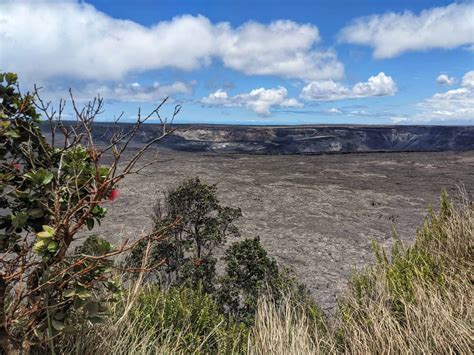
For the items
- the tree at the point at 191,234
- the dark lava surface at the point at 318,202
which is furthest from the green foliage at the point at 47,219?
the tree at the point at 191,234

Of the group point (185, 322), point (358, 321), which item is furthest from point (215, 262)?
point (358, 321)

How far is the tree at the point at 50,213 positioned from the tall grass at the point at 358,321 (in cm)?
36

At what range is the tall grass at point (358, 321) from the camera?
3344mm

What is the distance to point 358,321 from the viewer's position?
416cm

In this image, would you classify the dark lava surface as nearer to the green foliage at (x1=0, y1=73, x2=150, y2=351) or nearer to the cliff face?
the green foliage at (x1=0, y1=73, x2=150, y2=351)

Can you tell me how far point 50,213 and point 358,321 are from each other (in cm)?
300

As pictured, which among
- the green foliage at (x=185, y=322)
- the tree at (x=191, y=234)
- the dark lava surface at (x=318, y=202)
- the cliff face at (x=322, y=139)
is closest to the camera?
the green foliage at (x=185, y=322)

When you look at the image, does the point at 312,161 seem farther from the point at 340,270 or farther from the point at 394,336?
the point at 394,336

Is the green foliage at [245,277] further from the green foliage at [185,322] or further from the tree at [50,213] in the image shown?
the tree at [50,213]

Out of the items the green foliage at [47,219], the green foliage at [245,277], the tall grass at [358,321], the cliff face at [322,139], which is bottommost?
the cliff face at [322,139]

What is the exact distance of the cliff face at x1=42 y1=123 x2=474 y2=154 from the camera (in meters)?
44.8

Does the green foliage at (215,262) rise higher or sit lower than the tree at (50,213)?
lower

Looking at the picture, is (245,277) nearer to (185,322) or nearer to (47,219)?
(185,322)

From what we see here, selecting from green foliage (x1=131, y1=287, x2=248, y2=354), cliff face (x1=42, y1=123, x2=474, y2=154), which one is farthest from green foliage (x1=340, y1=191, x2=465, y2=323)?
cliff face (x1=42, y1=123, x2=474, y2=154)
